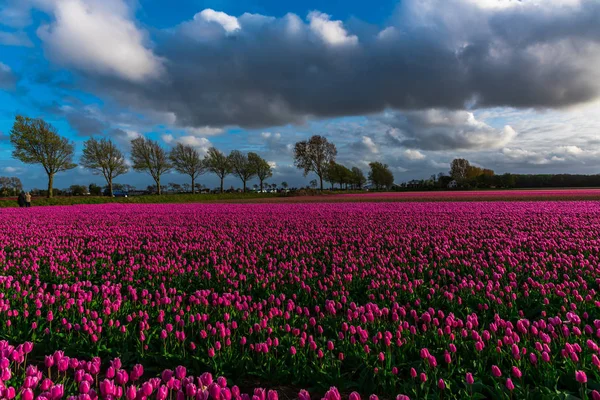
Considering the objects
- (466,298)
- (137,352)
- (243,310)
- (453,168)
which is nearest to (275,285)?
(243,310)

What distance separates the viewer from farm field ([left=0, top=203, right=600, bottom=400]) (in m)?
3.17

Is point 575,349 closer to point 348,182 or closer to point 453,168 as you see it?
point 348,182

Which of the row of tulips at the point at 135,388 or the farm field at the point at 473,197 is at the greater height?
the farm field at the point at 473,197

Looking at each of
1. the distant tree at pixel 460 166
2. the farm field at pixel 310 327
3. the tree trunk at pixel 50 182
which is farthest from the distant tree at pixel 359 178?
the farm field at pixel 310 327

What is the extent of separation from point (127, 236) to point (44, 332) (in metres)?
8.17

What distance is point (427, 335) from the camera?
4.12 m

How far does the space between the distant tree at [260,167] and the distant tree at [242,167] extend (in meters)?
0.95

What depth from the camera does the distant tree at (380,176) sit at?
125562 millimetres

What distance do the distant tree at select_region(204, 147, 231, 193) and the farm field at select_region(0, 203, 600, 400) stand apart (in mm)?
79744

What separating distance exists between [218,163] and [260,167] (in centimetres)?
1454

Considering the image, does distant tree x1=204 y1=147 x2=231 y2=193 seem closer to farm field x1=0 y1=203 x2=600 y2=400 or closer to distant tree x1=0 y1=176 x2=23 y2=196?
distant tree x1=0 y1=176 x2=23 y2=196

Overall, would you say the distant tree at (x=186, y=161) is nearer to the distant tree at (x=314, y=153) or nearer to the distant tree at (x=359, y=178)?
the distant tree at (x=314, y=153)

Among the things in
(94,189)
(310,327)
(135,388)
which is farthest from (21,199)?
(94,189)

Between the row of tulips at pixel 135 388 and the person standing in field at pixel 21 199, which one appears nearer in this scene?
the row of tulips at pixel 135 388
